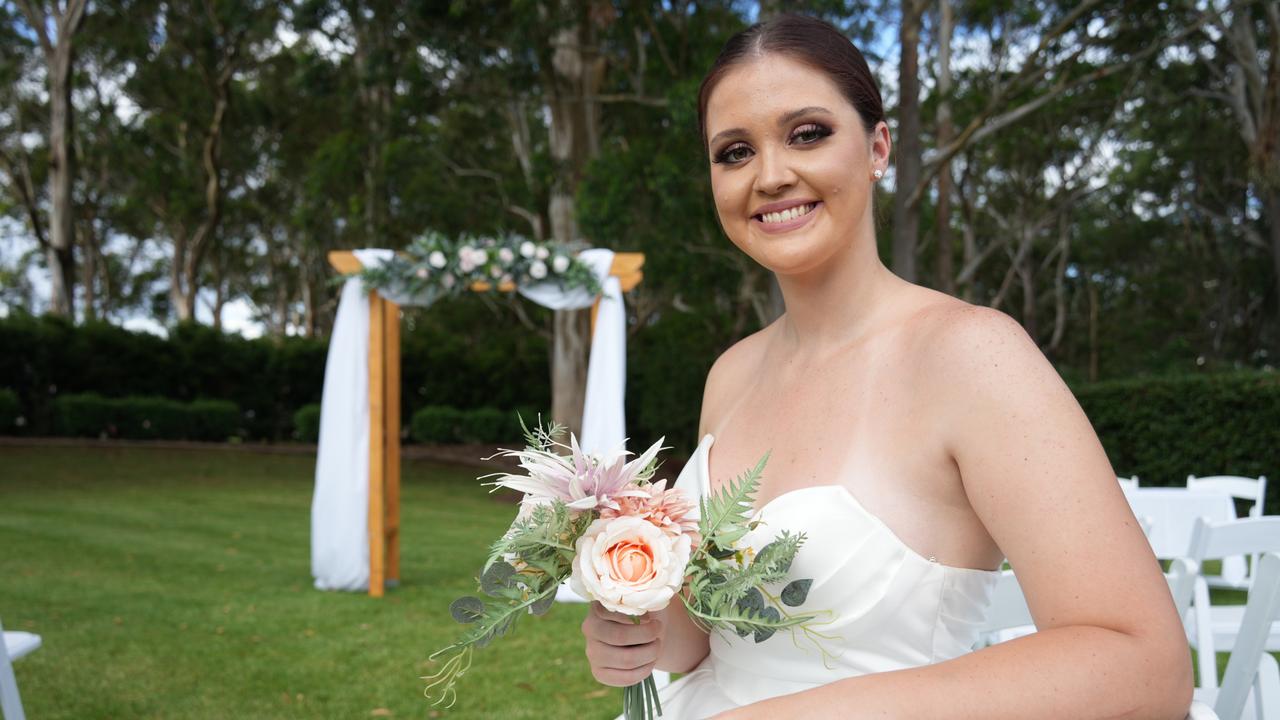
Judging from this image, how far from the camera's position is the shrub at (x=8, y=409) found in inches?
728

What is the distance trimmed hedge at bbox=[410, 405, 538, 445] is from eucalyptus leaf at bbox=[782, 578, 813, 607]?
2128cm

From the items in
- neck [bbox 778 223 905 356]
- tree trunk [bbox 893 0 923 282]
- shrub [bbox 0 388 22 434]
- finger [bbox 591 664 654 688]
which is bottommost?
shrub [bbox 0 388 22 434]

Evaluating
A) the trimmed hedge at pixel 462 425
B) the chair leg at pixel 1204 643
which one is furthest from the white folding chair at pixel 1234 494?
the trimmed hedge at pixel 462 425

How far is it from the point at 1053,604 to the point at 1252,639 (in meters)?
1.37

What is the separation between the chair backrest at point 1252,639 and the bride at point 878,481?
3.48 ft

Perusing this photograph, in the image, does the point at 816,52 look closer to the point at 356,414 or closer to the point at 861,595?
the point at 861,595

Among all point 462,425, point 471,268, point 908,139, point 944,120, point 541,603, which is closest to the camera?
point 541,603

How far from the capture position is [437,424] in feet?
74.1

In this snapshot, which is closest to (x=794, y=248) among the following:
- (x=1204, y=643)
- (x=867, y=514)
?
(x=867, y=514)

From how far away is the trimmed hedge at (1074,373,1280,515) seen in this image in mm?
10320

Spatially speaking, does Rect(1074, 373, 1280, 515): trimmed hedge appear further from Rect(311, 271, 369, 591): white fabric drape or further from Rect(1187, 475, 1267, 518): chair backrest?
Rect(311, 271, 369, 591): white fabric drape

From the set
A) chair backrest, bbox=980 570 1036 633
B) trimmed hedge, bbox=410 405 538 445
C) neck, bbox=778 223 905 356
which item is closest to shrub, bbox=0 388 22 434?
trimmed hedge, bbox=410 405 538 445

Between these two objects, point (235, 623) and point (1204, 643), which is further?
point (235, 623)

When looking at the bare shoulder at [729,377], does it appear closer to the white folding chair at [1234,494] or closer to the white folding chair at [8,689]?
the white folding chair at [8,689]
